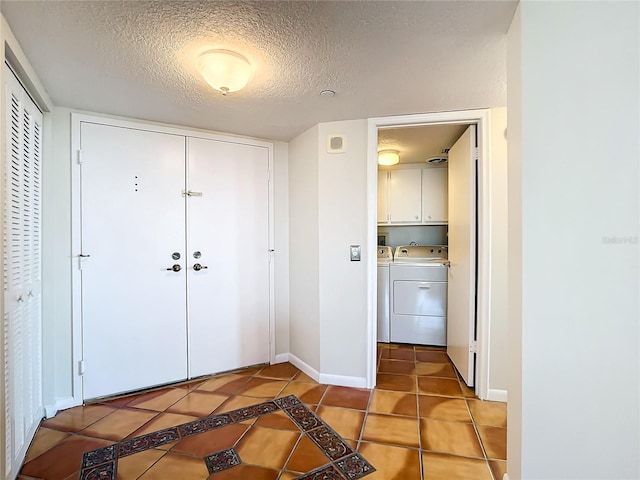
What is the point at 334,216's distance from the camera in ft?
8.50

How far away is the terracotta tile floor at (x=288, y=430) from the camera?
1.62 m

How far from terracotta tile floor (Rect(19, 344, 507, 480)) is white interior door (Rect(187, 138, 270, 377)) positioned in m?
0.27

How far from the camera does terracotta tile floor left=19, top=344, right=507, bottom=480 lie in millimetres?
1615

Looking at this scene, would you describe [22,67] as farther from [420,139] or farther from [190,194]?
[420,139]

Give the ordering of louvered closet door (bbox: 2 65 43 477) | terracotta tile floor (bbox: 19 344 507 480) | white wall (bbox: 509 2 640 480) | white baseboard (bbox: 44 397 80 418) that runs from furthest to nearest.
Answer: white baseboard (bbox: 44 397 80 418) < terracotta tile floor (bbox: 19 344 507 480) < louvered closet door (bbox: 2 65 43 477) < white wall (bbox: 509 2 640 480)

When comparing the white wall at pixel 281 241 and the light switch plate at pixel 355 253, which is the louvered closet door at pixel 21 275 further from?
the light switch plate at pixel 355 253

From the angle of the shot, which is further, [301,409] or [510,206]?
[301,409]

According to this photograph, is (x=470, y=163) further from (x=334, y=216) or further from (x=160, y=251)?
(x=160, y=251)

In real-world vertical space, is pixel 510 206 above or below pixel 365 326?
above

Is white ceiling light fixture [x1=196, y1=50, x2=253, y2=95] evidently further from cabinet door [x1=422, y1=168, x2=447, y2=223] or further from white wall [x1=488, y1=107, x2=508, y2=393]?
cabinet door [x1=422, y1=168, x2=447, y2=223]

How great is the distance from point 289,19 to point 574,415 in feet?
6.28

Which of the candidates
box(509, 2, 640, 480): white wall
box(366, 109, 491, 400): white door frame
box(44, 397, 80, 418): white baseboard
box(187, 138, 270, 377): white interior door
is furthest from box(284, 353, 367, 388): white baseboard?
box(44, 397, 80, 418): white baseboard

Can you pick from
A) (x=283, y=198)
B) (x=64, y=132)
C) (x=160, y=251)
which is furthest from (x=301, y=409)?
(x=64, y=132)

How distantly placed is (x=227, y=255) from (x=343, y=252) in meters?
1.03
